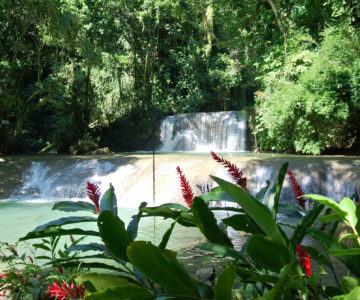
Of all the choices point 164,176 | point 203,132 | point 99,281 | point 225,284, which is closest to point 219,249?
point 225,284

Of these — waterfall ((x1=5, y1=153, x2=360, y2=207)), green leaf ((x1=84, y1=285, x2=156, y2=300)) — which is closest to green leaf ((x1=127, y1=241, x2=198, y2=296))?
green leaf ((x1=84, y1=285, x2=156, y2=300))

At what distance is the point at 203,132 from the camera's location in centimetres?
1858

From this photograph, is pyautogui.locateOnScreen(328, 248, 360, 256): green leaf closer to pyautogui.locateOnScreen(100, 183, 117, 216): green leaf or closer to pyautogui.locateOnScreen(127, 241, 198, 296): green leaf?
pyautogui.locateOnScreen(127, 241, 198, 296): green leaf

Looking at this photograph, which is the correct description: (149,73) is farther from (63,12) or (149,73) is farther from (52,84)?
(63,12)

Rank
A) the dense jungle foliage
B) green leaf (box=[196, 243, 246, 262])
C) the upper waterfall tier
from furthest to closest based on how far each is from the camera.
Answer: the upper waterfall tier, the dense jungle foliage, green leaf (box=[196, 243, 246, 262])

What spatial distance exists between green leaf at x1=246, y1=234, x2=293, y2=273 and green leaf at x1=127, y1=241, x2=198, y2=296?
170 millimetres

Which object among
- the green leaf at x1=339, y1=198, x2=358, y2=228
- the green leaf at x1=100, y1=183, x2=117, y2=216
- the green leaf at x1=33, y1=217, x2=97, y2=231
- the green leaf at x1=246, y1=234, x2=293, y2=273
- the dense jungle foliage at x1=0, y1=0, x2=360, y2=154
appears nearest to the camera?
the green leaf at x1=246, y1=234, x2=293, y2=273

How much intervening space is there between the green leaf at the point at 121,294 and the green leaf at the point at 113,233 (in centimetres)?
21

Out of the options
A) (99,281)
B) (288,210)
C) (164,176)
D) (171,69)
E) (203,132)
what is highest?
(171,69)

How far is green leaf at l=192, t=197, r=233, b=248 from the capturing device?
1.12m

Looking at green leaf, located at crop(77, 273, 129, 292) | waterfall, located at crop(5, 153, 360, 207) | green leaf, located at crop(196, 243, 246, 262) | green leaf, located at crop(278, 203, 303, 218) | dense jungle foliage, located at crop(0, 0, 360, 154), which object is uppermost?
dense jungle foliage, located at crop(0, 0, 360, 154)

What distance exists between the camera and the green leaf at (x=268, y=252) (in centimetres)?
93

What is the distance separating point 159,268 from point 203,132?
1771 cm

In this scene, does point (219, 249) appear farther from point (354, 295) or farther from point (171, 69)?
point (171, 69)
